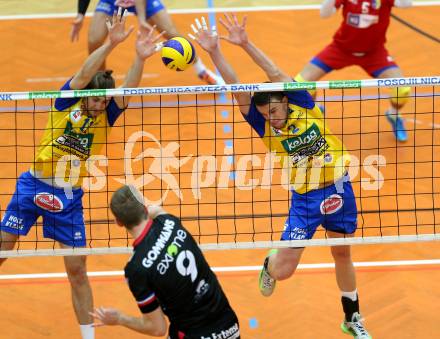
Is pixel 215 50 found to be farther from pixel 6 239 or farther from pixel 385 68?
pixel 385 68

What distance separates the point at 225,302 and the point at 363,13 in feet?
18.1

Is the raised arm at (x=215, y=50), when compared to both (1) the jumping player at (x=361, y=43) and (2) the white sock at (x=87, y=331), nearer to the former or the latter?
(2) the white sock at (x=87, y=331)

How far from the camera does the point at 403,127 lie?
38.8 ft

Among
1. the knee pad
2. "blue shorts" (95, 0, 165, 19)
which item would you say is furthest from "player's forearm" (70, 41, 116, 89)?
the knee pad

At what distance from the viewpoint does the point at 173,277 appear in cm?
632

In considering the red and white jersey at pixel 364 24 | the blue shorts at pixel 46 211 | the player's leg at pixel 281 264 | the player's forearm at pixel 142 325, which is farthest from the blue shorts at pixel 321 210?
the red and white jersey at pixel 364 24

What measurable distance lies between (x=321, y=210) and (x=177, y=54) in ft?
6.64

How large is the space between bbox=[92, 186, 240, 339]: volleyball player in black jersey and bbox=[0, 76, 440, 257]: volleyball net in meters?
2.81

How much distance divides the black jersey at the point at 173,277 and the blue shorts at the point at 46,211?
167 centimetres

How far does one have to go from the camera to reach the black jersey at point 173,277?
630 centimetres

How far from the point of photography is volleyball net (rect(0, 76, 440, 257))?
398 inches

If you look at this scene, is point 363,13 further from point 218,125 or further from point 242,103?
point 242,103

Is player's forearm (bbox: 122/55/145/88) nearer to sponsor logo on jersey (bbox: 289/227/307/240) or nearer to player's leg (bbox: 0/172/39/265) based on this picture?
player's leg (bbox: 0/172/39/265)

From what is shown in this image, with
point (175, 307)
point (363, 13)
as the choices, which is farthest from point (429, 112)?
point (175, 307)
